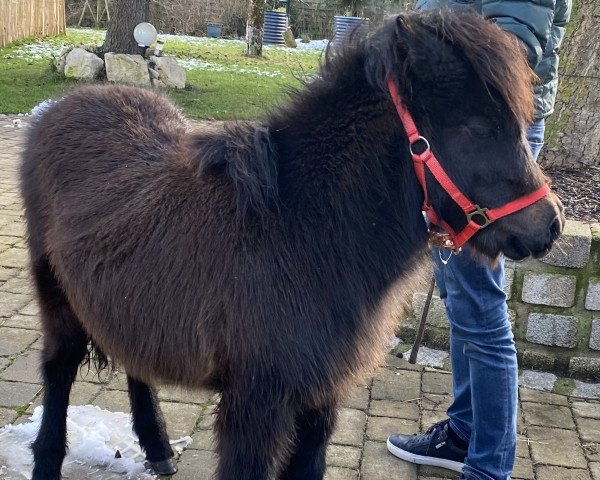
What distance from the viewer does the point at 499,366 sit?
3.02m

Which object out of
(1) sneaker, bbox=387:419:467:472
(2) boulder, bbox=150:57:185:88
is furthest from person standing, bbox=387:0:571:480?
(2) boulder, bbox=150:57:185:88

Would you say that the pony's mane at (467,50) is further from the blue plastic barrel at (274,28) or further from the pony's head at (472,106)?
the blue plastic barrel at (274,28)

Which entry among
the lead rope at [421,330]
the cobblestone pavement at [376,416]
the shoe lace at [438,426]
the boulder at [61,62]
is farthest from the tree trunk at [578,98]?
the boulder at [61,62]

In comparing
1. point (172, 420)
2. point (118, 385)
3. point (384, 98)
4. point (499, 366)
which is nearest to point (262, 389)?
point (384, 98)

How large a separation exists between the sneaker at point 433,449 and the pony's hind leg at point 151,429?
109 cm

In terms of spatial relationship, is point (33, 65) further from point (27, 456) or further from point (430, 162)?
point (430, 162)

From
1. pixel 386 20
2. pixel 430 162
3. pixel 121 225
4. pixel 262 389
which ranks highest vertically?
pixel 386 20

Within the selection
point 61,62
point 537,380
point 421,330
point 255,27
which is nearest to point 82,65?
point 61,62

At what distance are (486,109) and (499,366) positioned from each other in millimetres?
1267

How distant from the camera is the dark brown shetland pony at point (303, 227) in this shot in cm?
219

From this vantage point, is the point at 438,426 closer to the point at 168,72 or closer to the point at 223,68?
the point at 168,72

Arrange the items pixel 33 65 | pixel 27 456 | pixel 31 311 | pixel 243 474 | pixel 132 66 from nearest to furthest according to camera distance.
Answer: pixel 243 474 < pixel 27 456 < pixel 31 311 < pixel 132 66 < pixel 33 65

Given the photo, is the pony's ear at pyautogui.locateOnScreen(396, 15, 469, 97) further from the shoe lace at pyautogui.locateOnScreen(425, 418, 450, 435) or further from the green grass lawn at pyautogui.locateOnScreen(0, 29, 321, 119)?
the green grass lawn at pyautogui.locateOnScreen(0, 29, 321, 119)

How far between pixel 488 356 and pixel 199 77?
14231 millimetres
